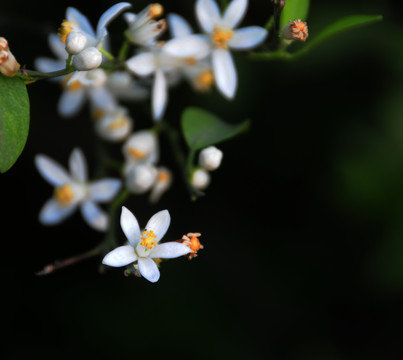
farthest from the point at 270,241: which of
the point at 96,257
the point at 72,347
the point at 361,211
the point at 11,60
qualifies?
the point at 11,60

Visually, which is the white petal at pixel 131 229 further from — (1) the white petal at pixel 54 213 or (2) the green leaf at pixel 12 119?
(1) the white petal at pixel 54 213

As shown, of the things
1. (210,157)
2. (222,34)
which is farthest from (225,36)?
(210,157)

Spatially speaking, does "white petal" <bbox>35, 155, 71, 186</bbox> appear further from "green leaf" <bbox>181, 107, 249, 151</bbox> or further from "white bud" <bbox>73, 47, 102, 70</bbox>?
"white bud" <bbox>73, 47, 102, 70</bbox>

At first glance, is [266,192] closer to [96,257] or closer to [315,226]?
[315,226]

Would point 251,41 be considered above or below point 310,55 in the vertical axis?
above

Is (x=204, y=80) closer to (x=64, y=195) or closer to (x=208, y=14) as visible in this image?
(x=208, y=14)
